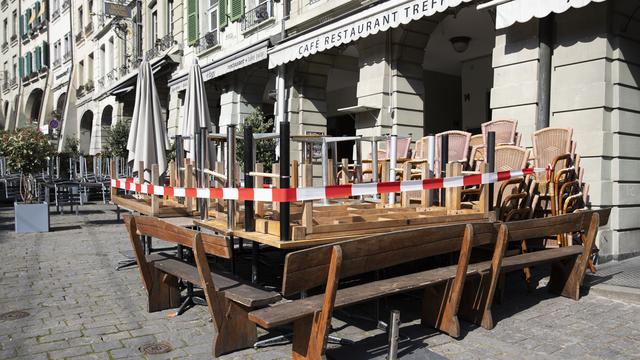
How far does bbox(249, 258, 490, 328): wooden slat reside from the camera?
2.99m

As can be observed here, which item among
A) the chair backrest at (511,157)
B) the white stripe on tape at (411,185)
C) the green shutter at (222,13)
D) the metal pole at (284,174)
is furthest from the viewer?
the green shutter at (222,13)

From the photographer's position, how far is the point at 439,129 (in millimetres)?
16516

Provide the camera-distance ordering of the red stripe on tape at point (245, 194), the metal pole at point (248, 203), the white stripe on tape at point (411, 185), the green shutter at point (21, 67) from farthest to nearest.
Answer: the green shutter at point (21, 67)
the white stripe on tape at point (411, 185)
the metal pole at point (248, 203)
the red stripe on tape at point (245, 194)

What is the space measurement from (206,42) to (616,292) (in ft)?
47.7

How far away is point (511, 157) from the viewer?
664 centimetres

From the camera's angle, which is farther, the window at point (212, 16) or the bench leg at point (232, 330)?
the window at point (212, 16)

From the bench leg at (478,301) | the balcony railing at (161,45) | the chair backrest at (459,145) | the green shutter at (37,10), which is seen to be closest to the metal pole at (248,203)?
the bench leg at (478,301)

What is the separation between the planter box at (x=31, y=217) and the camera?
9.78 metres

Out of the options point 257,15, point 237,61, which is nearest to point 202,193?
point 237,61

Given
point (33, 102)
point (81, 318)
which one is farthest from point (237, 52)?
point (33, 102)

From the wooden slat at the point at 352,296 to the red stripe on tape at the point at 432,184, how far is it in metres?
0.91

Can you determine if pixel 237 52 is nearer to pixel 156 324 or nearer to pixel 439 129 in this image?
pixel 439 129

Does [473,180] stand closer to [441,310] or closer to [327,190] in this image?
[441,310]

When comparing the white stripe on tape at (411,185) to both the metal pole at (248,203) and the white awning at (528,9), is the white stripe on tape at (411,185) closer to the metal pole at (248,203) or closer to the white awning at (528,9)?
the metal pole at (248,203)
